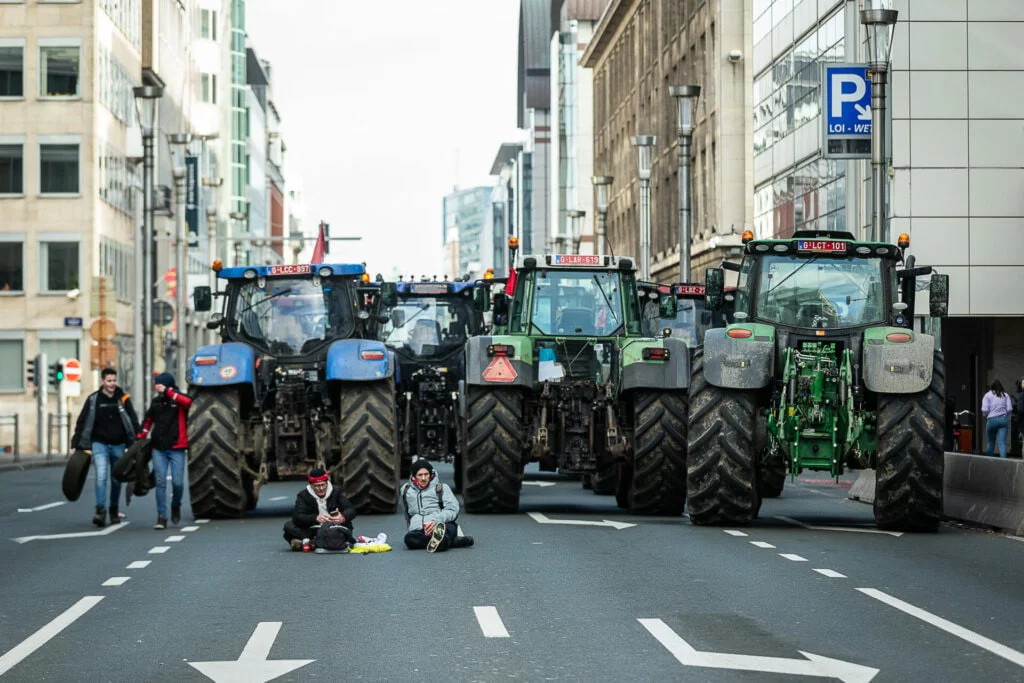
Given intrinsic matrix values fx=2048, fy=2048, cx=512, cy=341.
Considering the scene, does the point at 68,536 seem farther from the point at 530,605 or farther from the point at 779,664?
the point at 779,664

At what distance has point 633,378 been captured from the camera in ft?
74.1

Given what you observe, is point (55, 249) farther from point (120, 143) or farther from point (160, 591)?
point (160, 591)

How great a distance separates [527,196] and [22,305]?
91.7 m

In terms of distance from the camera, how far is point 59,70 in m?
66.9

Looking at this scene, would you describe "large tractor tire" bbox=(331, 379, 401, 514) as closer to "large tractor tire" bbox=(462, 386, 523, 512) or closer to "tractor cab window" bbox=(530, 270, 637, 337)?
"large tractor tire" bbox=(462, 386, 523, 512)

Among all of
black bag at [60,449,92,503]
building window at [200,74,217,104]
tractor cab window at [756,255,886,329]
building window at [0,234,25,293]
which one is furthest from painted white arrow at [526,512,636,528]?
building window at [200,74,217,104]

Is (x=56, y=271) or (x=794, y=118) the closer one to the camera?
(x=794, y=118)

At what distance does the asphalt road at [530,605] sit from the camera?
1093 cm

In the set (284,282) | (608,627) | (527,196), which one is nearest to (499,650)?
(608,627)

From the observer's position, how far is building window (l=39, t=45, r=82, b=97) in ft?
219

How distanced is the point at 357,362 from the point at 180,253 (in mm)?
43328

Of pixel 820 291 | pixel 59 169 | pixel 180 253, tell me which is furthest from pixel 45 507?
pixel 59 169

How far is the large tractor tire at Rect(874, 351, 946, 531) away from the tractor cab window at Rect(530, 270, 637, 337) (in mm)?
→ 4631

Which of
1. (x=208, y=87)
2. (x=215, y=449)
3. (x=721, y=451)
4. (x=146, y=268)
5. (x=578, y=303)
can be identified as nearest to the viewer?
(x=721, y=451)
